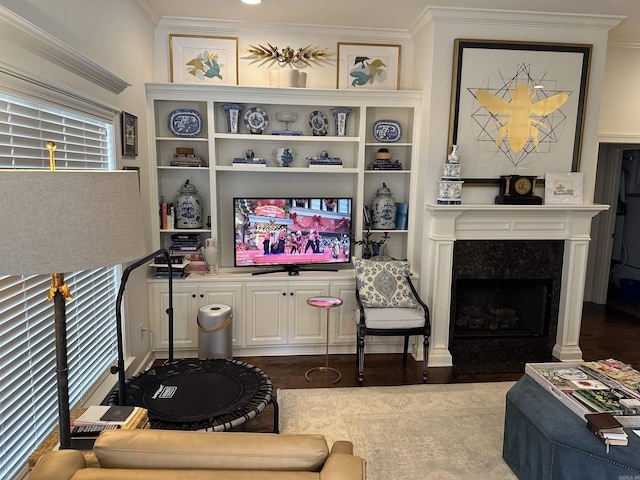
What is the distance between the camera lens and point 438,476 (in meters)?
2.59

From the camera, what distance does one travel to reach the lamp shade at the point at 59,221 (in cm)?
113

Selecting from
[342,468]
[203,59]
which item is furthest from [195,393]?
[203,59]

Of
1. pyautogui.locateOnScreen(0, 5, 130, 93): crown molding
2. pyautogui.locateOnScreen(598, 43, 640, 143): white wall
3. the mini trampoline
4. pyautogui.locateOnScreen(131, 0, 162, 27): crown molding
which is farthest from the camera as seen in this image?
pyautogui.locateOnScreen(598, 43, 640, 143): white wall

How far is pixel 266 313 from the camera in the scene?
4.19m

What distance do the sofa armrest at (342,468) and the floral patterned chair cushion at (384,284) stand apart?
2.52m

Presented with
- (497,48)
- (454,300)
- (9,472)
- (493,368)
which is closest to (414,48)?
(497,48)

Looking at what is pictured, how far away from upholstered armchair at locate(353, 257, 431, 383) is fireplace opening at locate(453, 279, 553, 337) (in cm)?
52

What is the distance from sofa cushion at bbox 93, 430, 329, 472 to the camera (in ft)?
4.58

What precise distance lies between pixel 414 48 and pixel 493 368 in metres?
2.98

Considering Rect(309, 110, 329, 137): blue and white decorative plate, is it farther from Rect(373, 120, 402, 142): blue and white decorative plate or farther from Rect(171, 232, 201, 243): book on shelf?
Rect(171, 232, 201, 243): book on shelf

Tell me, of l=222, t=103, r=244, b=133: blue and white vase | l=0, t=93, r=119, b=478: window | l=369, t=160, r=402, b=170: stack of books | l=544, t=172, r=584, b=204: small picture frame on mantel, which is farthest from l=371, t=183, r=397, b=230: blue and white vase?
→ l=0, t=93, r=119, b=478: window

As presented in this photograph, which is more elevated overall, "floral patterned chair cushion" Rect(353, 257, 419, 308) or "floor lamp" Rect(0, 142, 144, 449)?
"floor lamp" Rect(0, 142, 144, 449)

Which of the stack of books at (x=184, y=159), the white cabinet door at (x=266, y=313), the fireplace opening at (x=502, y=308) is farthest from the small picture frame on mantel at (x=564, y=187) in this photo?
the stack of books at (x=184, y=159)

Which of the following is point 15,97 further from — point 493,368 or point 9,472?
point 493,368
